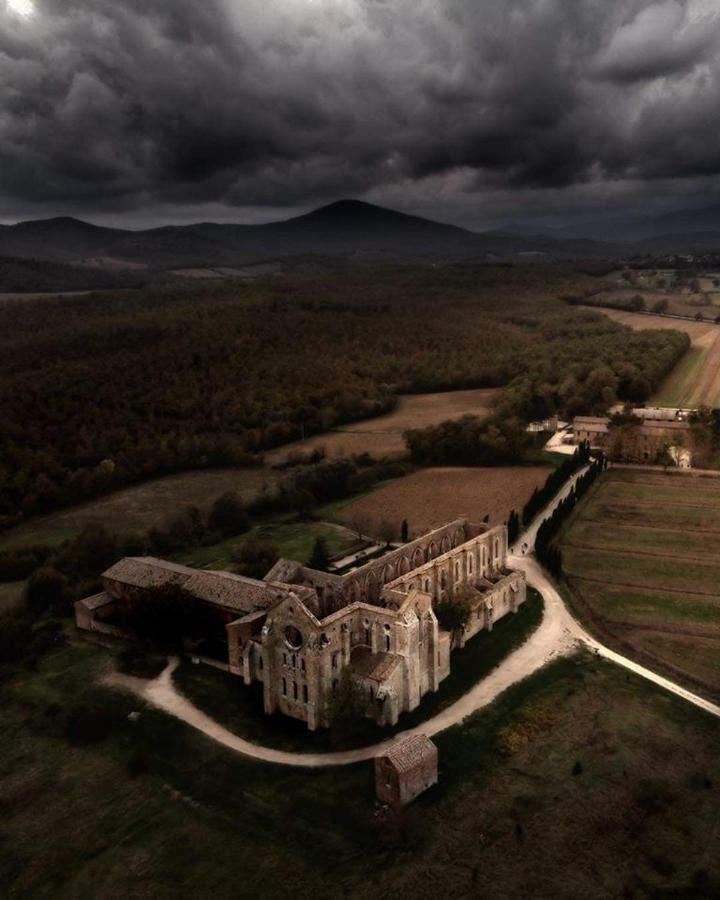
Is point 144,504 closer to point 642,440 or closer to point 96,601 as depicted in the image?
point 96,601

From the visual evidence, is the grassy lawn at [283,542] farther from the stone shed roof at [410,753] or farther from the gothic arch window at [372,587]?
the stone shed roof at [410,753]

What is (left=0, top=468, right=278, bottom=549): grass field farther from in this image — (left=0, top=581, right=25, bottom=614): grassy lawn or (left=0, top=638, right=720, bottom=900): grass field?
(left=0, top=638, right=720, bottom=900): grass field

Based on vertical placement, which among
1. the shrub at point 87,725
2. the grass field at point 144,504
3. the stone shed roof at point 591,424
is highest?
the stone shed roof at point 591,424

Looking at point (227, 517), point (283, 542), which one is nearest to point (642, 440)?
point (283, 542)

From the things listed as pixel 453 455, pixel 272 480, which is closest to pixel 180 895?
pixel 272 480

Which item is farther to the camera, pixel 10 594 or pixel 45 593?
pixel 10 594

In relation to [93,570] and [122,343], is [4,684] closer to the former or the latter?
[93,570]

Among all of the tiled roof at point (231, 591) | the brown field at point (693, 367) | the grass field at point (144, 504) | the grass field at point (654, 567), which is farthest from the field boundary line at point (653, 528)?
the brown field at point (693, 367)
